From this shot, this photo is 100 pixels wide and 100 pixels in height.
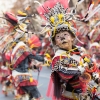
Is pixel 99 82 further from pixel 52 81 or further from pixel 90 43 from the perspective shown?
pixel 90 43

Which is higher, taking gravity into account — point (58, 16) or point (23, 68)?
→ point (58, 16)

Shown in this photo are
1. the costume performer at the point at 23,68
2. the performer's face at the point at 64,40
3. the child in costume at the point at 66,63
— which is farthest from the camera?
the costume performer at the point at 23,68

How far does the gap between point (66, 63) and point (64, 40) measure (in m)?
0.30

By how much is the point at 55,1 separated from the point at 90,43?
4.44 meters

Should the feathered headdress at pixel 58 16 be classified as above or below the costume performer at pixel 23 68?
above

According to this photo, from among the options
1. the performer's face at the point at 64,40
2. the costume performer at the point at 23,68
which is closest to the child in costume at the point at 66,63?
the performer's face at the point at 64,40

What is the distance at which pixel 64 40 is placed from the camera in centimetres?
354

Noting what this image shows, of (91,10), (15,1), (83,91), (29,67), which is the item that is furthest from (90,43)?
(15,1)

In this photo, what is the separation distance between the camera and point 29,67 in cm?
625

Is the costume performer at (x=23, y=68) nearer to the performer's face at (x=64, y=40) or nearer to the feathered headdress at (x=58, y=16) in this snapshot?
the feathered headdress at (x=58, y=16)

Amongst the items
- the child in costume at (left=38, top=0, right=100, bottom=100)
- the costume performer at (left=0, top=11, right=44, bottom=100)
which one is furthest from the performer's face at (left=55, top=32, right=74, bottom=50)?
the costume performer at (left=0, top=11, right=44, bottom=100)

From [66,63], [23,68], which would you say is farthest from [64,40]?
[23,68]

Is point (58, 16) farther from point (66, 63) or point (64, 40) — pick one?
point (66, 63)

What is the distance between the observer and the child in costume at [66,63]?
3375 mm
